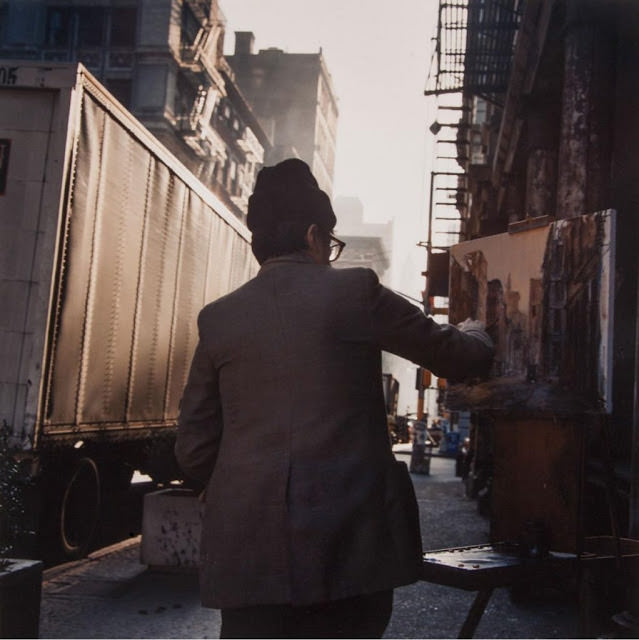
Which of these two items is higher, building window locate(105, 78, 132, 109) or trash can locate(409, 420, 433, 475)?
building window locate(105, 78, 132, 109)

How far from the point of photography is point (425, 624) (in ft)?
22.5

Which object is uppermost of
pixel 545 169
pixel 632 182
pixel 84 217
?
pixel 545 169

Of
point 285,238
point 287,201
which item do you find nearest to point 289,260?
point 285,238

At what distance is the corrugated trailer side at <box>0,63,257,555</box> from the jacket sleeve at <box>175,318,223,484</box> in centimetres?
392

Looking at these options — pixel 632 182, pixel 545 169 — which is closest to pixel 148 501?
pixel 632 182

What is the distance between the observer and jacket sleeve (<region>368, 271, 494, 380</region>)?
8.55ft

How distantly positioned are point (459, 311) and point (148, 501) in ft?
13.6

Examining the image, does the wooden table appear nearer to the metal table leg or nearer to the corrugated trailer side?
→ the metal table leg

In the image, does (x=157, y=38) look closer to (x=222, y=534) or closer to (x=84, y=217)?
(x=84, y=217)

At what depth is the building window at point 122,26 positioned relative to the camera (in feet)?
125

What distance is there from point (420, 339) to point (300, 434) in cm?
52

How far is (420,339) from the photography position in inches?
105

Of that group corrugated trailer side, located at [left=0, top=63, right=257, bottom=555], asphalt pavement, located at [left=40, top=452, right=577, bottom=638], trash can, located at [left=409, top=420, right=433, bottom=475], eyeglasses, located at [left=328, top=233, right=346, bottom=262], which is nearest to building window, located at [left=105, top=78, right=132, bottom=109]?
trash can, located at [left=409, top=420, right=433, bottom=475]

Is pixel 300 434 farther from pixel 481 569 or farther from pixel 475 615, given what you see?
pixel 475 615
